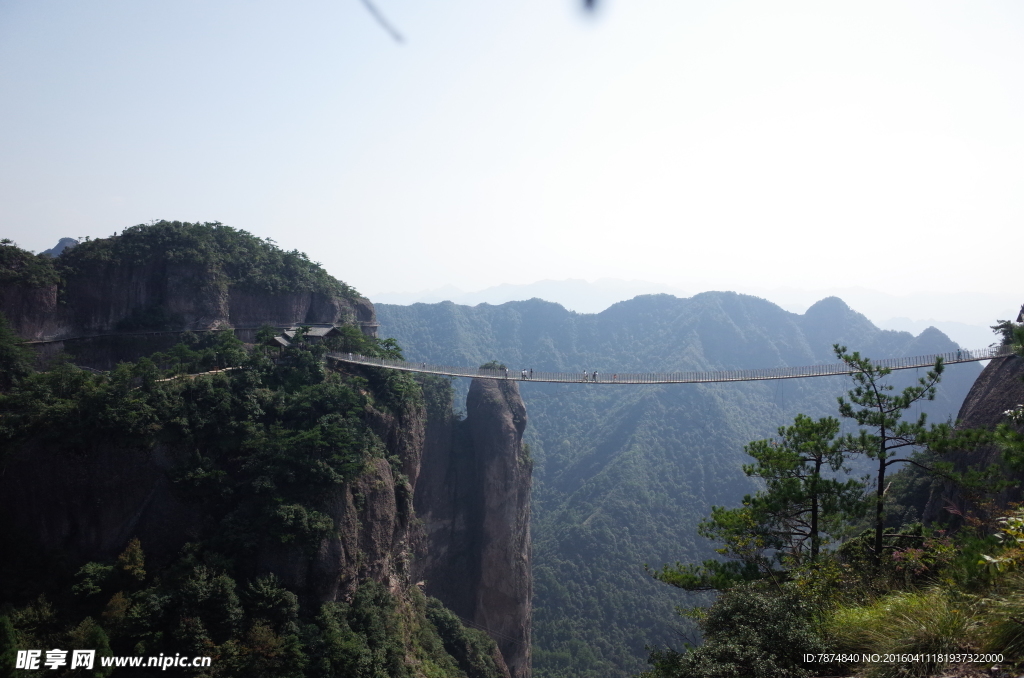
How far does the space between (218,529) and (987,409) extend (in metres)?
24.3

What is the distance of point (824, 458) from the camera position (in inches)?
421

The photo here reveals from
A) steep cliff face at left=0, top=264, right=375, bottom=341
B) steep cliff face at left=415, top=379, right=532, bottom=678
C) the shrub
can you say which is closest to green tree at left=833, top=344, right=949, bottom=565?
the shrub

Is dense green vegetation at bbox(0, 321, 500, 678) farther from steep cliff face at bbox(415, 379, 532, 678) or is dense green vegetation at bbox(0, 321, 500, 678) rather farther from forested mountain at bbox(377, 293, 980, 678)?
forested mountain at bbox(377, 293, 980, 678)

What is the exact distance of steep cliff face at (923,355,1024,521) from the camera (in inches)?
672

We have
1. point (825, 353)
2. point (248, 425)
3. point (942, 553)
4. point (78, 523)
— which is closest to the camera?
point (942, 553)

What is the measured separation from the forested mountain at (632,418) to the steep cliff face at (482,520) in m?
7.02

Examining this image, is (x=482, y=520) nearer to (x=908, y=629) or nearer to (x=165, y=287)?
(x=165, y=287)

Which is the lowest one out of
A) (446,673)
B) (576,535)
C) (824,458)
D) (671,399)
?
(576,535)

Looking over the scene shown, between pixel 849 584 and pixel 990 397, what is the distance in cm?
1605

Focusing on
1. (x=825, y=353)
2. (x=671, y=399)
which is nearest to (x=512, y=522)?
(x=671, y=399)

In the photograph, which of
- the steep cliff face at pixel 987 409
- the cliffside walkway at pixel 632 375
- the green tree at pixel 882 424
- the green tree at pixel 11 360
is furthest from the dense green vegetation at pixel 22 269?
the steep cliff face at pixel 987 409

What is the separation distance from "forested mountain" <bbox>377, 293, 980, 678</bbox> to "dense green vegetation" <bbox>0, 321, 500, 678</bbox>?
949 cm

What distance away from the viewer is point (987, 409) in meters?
19.0

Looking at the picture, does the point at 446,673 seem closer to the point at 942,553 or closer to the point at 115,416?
the point at 115,416
